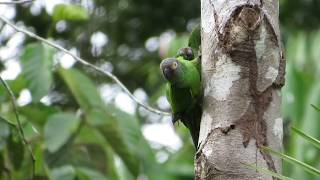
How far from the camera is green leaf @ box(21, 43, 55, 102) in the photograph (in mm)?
2010

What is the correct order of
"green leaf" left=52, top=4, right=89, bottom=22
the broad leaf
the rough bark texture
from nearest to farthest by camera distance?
1. the rough bark texture
2. the broad leaf
3. "green leaf" left=52, top=4, right=89, bottom=22

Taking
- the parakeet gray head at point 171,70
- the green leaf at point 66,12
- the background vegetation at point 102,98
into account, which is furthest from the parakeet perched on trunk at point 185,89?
the green leaf at point 66,12

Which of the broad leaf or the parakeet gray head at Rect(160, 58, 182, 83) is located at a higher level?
the parakeet gray head at Rect(160, 58, 182, 83)

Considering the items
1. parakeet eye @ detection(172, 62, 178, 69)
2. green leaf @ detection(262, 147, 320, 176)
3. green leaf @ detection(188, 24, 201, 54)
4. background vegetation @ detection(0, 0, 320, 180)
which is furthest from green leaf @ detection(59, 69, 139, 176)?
green leaf @ detection(262, 147, 320, 176)

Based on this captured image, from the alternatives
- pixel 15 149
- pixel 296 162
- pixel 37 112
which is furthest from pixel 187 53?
pixel 37 112

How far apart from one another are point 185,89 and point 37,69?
878mm

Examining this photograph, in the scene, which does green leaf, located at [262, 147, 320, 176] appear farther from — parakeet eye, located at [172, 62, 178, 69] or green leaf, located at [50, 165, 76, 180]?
green leaf, located at [50, 165, 76, 180]

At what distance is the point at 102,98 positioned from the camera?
Result: 2.35 metres

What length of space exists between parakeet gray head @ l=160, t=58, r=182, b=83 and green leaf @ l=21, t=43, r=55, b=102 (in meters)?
0.82

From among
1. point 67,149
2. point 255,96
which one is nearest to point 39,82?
point 67,149

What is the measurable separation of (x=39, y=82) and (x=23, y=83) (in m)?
0.09

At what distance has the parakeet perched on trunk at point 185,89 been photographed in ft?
4.04

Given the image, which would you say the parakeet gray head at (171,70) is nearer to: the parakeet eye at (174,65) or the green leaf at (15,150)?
the parakeet eye at (174,65)

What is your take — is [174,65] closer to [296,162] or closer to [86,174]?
[296,162]
